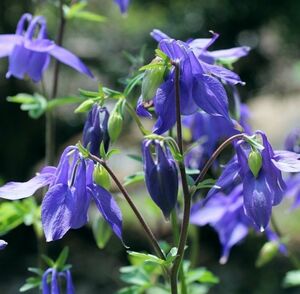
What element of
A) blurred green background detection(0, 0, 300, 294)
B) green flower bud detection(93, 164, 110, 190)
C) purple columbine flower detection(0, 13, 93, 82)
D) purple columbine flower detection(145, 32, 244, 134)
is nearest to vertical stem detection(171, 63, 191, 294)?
purple columbine flower detection(145, 32, 244, 134)

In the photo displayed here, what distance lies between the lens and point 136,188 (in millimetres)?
6031

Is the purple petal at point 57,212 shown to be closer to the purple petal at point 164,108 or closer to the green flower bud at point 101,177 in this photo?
the green flower bud at point 101,177

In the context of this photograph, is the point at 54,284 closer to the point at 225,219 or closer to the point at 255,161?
the point at 255,161

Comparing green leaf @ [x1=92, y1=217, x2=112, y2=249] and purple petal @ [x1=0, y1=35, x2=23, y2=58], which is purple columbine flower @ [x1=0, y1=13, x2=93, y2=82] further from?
green leaf @ [x1=92, y1=217, x2=112, y2=249]

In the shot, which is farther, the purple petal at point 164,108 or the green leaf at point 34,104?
the green leaf at point 34,104

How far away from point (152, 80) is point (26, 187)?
278mm

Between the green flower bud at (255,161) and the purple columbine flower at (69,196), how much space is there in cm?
24

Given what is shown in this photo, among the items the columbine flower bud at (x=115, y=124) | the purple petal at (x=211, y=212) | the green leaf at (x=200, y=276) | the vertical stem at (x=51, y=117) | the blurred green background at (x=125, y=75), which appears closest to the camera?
the columbine flower bud at (x=115, y=124)

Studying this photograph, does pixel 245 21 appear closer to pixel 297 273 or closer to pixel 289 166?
pixel 297 273

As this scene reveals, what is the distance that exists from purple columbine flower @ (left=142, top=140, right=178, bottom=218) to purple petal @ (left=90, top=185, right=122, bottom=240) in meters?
0.07

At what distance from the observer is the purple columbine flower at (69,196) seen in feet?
4.57

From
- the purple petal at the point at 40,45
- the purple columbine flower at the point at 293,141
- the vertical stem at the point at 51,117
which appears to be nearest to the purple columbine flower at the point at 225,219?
the purple columbine flower at the point at 293,141

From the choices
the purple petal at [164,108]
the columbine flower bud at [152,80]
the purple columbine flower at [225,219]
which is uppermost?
the columbine flower bud at [152,80]

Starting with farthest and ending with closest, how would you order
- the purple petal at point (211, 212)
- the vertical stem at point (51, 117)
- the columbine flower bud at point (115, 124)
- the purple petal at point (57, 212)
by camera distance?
the vertical stem at point (51, 117)
the purple petal at point (211, 212)
the columbine flower bud at point (115, 124)
the purple petal at point (57, 212)
